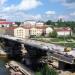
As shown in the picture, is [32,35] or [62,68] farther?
[32,35]

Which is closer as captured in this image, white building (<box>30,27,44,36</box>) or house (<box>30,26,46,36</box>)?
house (<box>30,26,46,36</box>)

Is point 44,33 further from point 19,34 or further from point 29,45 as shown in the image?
point 29,45

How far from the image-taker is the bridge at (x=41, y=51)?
31244mm

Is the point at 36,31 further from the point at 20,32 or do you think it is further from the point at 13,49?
the point at 13,49

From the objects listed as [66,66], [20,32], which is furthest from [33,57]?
[20,32]

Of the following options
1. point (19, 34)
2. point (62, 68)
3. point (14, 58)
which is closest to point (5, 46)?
point (14, 58)

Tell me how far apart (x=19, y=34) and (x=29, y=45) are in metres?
33.5

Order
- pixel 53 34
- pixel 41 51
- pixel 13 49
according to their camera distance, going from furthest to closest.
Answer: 1. pixel 53 34
2. pixel 13 49
3. pixel 41 51

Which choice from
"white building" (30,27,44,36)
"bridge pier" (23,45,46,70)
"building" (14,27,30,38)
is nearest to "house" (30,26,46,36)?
"white building" (30,27,44,36)

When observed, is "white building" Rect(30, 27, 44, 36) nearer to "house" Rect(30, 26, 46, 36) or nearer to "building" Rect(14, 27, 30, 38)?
"house" Rect(30, 26, 46, 36)

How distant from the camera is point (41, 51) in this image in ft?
137

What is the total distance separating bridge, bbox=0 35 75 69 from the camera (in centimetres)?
3124

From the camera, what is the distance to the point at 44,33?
85.1 m

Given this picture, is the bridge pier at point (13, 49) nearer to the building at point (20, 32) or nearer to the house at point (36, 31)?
the building at point (20, 32)
